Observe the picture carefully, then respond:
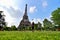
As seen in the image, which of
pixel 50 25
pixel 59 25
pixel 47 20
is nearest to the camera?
pixel 59 25

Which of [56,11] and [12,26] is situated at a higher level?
[56,11]

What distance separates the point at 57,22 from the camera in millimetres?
100188

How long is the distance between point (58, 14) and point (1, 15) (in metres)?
30.7

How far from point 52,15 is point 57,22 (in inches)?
223

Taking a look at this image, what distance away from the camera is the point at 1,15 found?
4225 inches

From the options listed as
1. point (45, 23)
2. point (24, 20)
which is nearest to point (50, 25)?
point (45, 23)

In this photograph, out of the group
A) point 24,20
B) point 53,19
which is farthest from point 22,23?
point 53,19

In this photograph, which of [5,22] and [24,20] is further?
[24,20]

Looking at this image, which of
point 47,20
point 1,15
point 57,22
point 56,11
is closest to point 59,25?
point 57,22

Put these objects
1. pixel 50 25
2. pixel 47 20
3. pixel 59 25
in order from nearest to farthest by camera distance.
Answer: pixel 59 25 → pixel 50 25 → pixel 47 20

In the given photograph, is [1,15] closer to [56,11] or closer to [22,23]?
[22,23]

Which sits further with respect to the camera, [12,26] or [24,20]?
[24,20]

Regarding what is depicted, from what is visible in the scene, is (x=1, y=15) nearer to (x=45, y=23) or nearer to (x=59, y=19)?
(x=45, y=23)

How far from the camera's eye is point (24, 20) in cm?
11581
